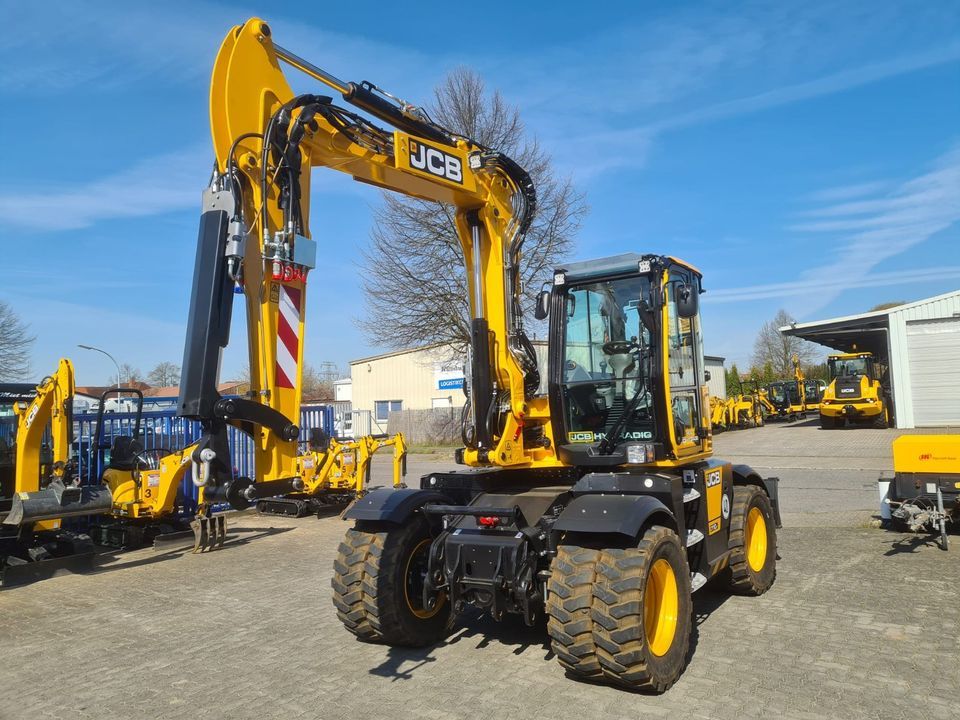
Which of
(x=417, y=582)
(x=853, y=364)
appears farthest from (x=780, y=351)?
(x=417, y=582)

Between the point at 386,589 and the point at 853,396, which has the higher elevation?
the point at 853,396

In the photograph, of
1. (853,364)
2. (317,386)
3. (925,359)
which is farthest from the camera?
(317,386)

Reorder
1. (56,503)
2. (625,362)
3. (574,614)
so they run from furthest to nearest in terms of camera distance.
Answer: (56,503) → (625,362) → (574,614)

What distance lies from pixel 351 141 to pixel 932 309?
27458 mm

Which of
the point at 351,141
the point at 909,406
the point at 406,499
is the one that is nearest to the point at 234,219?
the point at 351,141

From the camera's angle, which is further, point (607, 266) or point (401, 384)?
point (401, 384)

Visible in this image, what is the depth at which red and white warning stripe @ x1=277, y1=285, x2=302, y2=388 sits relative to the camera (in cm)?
435

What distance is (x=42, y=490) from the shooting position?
344 inches

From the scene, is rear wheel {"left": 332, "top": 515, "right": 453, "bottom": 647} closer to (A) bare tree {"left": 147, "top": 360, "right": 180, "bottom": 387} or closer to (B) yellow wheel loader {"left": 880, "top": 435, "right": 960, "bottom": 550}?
(B) yellow wheel loader {"left": 880, "top": 435, "right": 960, "bottom": 550}

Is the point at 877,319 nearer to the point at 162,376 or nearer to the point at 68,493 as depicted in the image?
the point at 68,493

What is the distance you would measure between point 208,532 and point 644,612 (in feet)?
24.4

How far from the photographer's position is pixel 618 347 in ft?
20.0

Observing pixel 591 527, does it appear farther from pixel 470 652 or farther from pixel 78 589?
pixel 78 589

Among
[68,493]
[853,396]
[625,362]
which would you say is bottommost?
[68,493]
